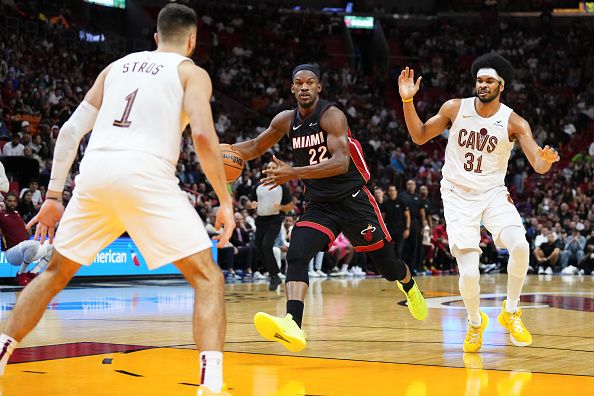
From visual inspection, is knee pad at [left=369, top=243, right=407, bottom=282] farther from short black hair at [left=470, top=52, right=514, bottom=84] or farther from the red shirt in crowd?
the red shirt in crowd

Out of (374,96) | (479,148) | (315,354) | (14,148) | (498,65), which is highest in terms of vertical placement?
(374,96)

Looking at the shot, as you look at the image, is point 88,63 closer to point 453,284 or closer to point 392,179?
point 392,179

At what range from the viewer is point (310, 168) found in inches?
242

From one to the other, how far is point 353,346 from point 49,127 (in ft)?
40.2

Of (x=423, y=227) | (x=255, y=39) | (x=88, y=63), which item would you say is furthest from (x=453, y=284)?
(x=255, y=39)

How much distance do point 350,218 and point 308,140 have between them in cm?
67

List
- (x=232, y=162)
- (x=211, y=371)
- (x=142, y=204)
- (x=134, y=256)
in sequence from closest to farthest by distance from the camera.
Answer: (x=211, y=371)
(x=142, y=204)
(x=232, y=162)
(x=134, y=256)

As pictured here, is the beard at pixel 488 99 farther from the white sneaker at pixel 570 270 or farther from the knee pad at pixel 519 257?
the white sneaker at pixel 570 270

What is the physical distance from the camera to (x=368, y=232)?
674 centimetres

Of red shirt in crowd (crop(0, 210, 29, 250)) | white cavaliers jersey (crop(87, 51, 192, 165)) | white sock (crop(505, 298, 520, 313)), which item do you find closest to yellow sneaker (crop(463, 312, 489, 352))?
white sock (crop(505, 298, 520, 313))

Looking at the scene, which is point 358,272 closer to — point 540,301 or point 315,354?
point 540,301

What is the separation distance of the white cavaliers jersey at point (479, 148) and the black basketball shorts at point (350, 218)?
2.25 feet

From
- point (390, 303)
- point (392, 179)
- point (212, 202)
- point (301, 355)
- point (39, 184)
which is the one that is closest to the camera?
point (301, 355)

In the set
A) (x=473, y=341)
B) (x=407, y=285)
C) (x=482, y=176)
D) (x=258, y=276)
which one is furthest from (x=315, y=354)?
(x=258, y=276)
